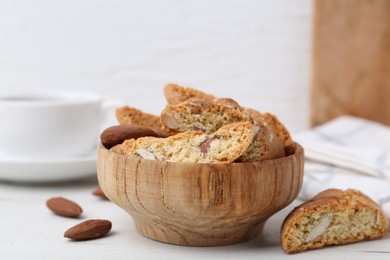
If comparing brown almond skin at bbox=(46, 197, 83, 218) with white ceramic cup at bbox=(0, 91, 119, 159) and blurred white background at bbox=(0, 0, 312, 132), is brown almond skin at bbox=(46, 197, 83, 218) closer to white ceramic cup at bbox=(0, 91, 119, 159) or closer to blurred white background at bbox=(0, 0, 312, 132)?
white ceramic cup at bbox=(0, 91, 119, 159)

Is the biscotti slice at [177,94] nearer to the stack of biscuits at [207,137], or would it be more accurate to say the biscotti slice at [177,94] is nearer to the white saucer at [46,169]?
the stack of biscuits at [207,137]

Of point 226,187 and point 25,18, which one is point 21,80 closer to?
point 25,18

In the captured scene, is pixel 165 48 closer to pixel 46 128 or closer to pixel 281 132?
pixel 46 128

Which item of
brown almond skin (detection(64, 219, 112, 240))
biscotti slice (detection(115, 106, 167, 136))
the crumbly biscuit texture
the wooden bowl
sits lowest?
brown almond skin (detection(64, 219, 112, 240))

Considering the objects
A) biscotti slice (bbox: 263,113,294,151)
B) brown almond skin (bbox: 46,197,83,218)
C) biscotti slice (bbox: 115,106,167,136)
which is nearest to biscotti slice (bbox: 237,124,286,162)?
biscotti slice (bbox: 263,113,294,151)

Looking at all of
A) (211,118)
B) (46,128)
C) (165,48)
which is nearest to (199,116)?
(211,118)

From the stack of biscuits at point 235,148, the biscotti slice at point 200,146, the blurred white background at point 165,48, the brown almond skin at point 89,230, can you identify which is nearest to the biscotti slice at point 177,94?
the stack of biscuits at point 235,148

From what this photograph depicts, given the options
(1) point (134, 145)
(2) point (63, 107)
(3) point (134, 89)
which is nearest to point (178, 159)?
(1) point (134, 145)
